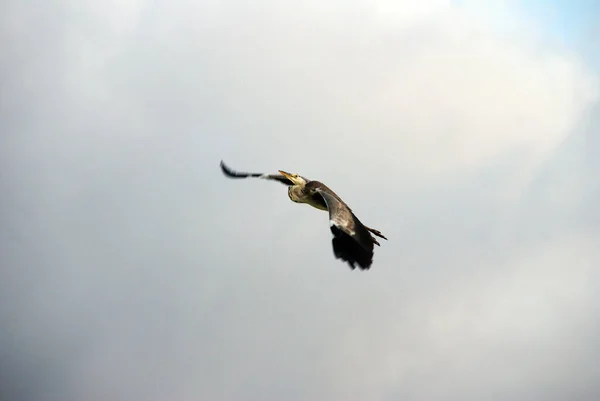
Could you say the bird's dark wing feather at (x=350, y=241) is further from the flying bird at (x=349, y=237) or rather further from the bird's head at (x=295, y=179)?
the bird's head at (x=295, y=179)

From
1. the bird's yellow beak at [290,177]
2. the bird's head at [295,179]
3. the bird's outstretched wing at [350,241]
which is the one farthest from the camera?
the bird's yellow beak at [290,177]

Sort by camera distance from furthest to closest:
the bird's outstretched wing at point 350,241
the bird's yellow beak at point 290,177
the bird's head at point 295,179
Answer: the bird's yellow beak at point 290,177
the bird's head at point 295,179
the bird's outstretched wing at point 350,241

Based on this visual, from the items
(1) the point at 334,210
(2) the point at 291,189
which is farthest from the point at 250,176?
(1) the point at 334,210

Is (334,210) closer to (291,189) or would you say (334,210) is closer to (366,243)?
(366,243)

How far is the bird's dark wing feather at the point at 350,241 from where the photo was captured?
2642cm

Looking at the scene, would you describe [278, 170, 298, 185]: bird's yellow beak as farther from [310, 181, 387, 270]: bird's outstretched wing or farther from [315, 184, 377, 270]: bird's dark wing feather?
[315, 184, 377, 270]: bird's dark wing feather

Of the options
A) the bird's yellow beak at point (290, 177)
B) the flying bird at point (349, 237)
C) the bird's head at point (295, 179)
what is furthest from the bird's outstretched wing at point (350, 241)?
the bird's yellow beak at point (290, 177)

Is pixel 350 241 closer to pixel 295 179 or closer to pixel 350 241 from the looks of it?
pixel 350 241

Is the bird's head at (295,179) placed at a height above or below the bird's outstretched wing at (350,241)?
above

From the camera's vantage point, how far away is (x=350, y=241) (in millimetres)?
27000

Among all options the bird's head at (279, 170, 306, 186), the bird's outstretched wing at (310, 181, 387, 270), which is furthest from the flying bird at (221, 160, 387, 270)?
the bird's head at (279, 170, 306, 186)

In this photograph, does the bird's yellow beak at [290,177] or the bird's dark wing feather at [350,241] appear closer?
the bird's dark wing feather at [350,241]

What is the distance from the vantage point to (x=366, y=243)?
2720cm

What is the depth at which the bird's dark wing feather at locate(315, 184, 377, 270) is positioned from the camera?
26.4 metres
